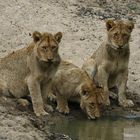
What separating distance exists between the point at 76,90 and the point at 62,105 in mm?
430

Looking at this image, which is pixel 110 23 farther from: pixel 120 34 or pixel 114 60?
pixel 114 60

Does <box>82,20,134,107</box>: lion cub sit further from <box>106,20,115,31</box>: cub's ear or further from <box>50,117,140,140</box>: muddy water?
<box>50,117,140,140</box>: muddy water

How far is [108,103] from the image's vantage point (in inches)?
661

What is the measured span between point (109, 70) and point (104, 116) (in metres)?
1.15

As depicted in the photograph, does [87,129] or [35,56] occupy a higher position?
[35,56]

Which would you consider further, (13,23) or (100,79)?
(13,23)

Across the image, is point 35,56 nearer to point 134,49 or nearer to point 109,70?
point 109,70

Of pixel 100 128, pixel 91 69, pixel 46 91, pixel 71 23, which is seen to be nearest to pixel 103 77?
pixel 91 69

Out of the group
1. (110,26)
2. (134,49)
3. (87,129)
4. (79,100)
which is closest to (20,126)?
(87,129)

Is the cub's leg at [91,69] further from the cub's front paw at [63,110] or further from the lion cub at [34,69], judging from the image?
the lion cub at [34,69]

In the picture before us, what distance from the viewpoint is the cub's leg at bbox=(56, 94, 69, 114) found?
16.1 m

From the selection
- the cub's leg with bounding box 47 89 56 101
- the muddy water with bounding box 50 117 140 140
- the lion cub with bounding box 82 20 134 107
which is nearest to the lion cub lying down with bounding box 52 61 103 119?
the cub's leg with bounding box 47 89 56 101

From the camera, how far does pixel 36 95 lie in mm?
15188

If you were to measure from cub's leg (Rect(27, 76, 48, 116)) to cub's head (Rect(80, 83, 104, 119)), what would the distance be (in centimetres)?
101
